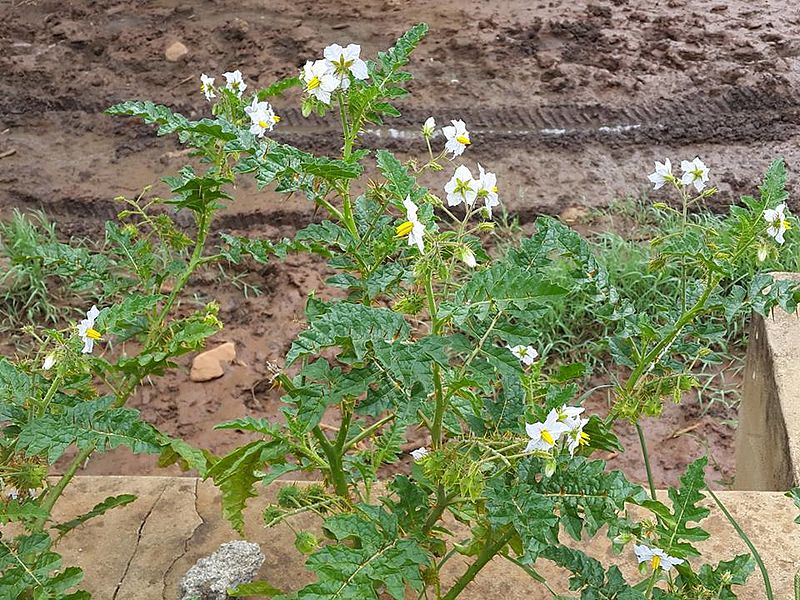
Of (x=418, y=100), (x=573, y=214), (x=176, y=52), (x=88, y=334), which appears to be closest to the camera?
(x=88, y=334)

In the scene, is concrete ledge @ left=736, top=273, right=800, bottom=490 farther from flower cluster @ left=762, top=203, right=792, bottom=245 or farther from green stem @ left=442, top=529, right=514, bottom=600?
green stem @ left=442, top=529, right=514, bottom=600

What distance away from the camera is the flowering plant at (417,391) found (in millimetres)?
1318

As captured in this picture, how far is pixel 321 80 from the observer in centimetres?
161

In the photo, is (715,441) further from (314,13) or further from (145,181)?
(314,13)

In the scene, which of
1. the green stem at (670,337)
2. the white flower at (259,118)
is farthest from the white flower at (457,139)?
the green stem at (670,337)

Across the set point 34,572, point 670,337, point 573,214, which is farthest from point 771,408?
point 573,214

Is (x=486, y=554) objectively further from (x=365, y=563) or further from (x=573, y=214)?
(x=573, y=214)

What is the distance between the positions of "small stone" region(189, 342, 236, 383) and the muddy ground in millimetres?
38

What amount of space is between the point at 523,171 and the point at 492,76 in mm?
949

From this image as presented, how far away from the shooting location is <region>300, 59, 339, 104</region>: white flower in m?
1.61

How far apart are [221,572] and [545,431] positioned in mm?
837

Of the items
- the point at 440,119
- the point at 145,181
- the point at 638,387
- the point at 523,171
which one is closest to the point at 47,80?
the point at 145,181

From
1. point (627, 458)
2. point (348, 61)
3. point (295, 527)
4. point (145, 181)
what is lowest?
point (627, 458)

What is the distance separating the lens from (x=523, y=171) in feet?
14.8
